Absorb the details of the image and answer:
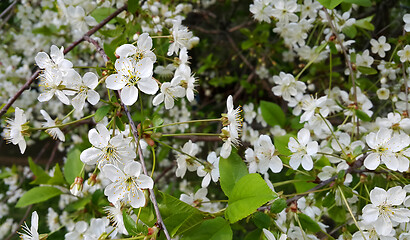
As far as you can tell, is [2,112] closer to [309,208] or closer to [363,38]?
[309,208]

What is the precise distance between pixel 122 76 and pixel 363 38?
1.47 metres

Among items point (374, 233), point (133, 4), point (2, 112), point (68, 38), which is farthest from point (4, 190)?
point (374, 233)

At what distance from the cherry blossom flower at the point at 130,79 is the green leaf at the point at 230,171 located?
265 millimetres

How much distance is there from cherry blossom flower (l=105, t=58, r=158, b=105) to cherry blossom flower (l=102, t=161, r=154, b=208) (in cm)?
16

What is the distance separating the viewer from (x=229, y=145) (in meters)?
0.86

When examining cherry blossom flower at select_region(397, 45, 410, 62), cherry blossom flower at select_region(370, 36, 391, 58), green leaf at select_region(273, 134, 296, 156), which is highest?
cherry blossom flower at select_region(397, 45, 410, 62)

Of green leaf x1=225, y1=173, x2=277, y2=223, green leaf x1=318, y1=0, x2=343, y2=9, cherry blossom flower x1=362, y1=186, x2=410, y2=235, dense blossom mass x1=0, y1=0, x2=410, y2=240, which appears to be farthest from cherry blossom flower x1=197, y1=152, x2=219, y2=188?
green leaf x1=318, y1=0, x2=343, y2=9

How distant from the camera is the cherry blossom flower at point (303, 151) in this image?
0.96m

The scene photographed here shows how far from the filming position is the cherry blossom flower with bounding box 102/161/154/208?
0.71 m

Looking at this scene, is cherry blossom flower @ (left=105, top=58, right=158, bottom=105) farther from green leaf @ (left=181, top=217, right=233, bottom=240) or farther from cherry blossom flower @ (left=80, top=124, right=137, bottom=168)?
green leaf @ (left=181, top=217, right=233, bottom=240)

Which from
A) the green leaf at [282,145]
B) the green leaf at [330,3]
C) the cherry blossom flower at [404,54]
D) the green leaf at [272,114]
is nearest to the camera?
the green leaf at [330,3]

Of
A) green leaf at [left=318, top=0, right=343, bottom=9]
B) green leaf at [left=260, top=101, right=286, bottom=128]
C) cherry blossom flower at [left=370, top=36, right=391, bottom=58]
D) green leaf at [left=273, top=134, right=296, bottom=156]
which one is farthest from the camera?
green leaf at [left=260, top=101, right=286, bottom=128]

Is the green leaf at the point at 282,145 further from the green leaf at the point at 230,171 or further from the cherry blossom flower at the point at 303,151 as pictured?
the green leaf at the point at 230,171

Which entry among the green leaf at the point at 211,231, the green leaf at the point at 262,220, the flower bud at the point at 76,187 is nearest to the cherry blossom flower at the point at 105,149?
the flower bud at the point at 76,187
